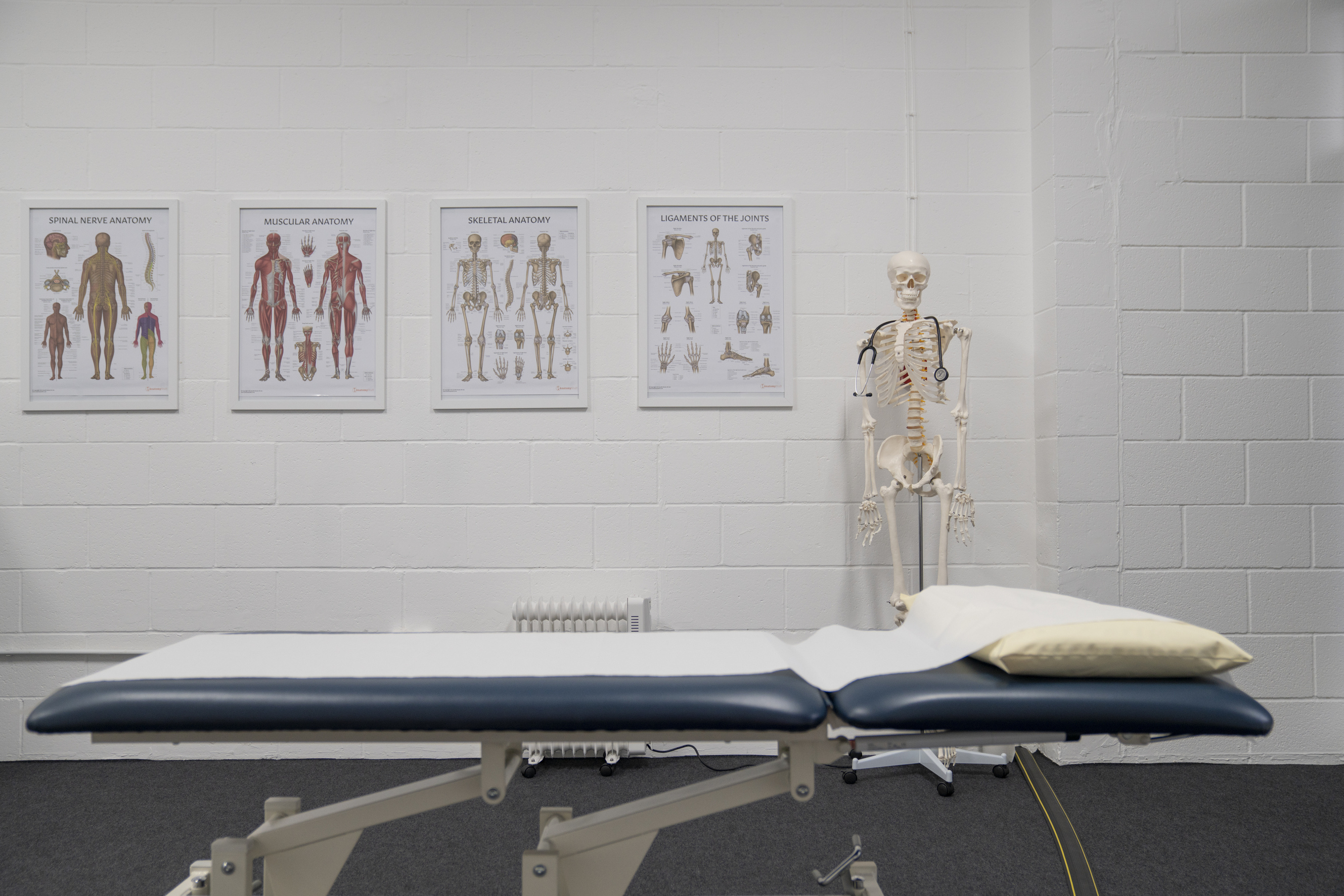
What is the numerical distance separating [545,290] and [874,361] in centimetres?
110

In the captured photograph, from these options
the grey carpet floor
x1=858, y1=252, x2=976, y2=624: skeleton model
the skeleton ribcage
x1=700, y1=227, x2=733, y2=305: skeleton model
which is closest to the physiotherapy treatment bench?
the grey carpet floor

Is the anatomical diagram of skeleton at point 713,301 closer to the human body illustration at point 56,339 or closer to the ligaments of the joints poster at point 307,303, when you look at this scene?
the ligaments of the joints poster at point 307,303

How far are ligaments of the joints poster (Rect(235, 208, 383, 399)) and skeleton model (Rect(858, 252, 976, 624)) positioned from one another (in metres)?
1.65

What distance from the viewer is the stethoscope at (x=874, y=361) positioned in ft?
7.14

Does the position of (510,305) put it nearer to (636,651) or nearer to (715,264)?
(715,264)

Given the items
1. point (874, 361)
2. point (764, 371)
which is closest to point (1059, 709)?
point (874, 361)

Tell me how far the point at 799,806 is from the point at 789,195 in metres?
1.90

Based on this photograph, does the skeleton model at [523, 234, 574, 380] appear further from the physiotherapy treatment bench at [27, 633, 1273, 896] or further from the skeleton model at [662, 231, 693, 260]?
the physiotherapy treatment bench at [27, 633, 1273, 896]

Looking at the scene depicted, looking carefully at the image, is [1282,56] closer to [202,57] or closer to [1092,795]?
[1092,795]

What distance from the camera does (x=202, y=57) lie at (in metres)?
2.50

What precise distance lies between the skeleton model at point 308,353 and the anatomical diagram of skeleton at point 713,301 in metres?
1.10

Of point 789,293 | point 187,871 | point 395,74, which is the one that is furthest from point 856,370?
point 187,871

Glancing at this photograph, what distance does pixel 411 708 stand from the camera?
3.29 feet

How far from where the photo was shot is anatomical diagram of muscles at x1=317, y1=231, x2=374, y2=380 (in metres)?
2.48
